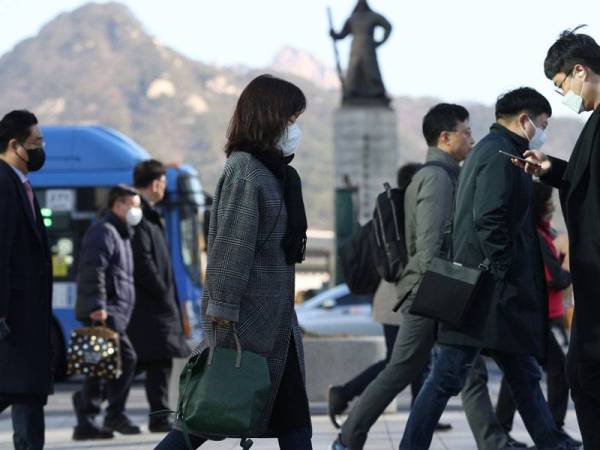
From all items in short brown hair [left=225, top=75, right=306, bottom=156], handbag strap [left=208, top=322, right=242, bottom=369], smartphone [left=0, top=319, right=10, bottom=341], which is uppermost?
short brown hair [left=225, top=75, right=306, bottom=156]

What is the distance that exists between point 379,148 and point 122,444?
23.2 meters

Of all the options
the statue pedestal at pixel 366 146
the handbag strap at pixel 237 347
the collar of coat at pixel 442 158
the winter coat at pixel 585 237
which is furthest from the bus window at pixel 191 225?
the winter coat at pixel 585 237

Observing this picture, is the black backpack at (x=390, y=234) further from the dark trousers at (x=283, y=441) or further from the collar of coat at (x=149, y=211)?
the dark trousers at (x=283, y=441)

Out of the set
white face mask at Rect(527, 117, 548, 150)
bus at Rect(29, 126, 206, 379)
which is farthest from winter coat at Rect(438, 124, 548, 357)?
bus at Rect(29, 126, 206, 379)

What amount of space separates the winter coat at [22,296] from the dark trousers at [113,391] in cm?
299

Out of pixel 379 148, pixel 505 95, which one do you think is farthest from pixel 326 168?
pixel 505 95

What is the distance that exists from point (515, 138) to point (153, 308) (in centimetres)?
369

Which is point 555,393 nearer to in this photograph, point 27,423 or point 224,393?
point 27,423

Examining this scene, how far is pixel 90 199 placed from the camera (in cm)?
1869

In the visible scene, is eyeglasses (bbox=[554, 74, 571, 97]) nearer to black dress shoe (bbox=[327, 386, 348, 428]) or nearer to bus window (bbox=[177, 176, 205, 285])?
black dress shoe (bbox=[327, 386, 348, 428])

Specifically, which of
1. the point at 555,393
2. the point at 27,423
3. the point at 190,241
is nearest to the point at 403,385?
the point at 555,393

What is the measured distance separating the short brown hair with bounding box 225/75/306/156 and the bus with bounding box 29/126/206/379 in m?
12.8

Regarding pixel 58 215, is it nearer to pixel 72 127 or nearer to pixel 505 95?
pixel 72 127

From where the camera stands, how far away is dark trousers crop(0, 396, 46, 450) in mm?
6715
